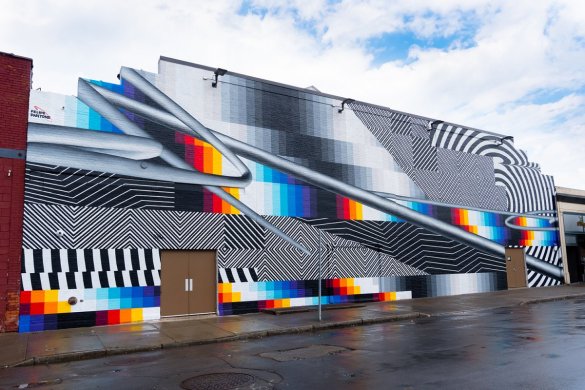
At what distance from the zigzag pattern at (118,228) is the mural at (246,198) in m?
0.04

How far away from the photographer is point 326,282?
20.2m

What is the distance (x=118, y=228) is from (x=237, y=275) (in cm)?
461

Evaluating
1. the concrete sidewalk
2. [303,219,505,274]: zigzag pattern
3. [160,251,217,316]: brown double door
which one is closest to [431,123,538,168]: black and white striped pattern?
[303,219,505,274]: zigzag pattern

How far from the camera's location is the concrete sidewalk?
Result: 10906 millimetres

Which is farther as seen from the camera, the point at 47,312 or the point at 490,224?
the point at 490,224

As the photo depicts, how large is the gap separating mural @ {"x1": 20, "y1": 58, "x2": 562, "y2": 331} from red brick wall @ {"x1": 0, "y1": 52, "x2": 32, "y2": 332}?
0.95 feet

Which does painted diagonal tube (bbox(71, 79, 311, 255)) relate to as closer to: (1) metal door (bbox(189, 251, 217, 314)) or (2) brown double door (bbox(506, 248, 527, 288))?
(1) metal door (bbox(189, 251, 217, 314))

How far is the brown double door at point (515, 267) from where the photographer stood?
2675 cm

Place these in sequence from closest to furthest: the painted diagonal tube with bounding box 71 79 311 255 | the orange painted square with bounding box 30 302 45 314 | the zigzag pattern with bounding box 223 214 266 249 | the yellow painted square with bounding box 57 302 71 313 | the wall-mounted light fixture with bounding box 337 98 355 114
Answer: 1. the orange painted square with bounding box 30 302 45 314
2. the yellow painted square with bounding box 57 302 71 313
3. the painted diagonal tube with bounding box 71 79 311 255
4. the zigzag pattern with bounding box 223 214 266 249
5. the wall-mounted light fixture with bounding box 337 98 355 114

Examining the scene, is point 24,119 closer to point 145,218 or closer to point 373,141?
point 145,218

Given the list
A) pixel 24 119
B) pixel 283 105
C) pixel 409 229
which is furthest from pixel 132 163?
pixel 409 229

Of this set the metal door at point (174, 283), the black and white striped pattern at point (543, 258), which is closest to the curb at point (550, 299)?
the black and white striped pattern at point (543, 258)

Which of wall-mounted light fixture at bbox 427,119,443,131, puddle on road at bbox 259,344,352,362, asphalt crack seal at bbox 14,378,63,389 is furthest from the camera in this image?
wall-mounted light fixture at bbox 427,119,443,131

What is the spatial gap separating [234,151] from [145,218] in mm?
4309
